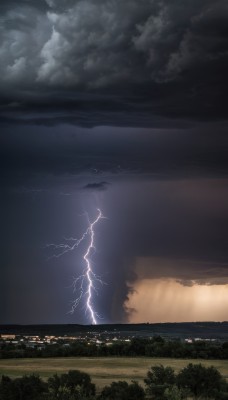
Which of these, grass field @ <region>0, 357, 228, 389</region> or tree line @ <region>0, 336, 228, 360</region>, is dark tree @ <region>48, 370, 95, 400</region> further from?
tree line @ <region>0, 336, 228, 360</region>

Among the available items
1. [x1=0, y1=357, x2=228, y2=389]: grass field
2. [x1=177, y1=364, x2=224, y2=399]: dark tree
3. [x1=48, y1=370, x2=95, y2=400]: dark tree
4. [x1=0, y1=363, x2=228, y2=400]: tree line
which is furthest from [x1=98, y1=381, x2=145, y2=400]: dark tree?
[x1=0, y1=357, x2=228, y2=389]: grass field

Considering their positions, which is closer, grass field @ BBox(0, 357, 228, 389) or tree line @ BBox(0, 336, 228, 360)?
grass field @ BBox(0, 357, 228, 389)

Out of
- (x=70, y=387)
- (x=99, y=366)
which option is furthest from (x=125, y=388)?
(x=99, y=366)

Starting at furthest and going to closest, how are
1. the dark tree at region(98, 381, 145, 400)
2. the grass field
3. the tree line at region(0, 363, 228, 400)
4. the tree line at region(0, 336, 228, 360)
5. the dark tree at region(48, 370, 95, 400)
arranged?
the tree line at region(0, 336, 228, 360)
the grass field
the dark tree at region(98, 381, 145, 400)
the tree line at region(0, 363, 228, 400)
the dark tree at region(48, 370, 95, 400)

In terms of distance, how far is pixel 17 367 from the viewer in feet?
285

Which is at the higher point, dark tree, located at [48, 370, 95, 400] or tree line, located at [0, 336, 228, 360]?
tree line, located at [0, 336, 228, 360]

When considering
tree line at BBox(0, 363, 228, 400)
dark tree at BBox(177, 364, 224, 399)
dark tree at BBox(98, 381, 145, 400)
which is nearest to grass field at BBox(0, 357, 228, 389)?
tree line at BBox(0, 363, 228, 400)

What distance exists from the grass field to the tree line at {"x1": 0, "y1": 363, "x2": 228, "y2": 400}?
1115 cm

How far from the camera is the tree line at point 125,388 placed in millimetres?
48344

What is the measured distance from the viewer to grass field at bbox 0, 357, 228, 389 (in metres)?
75.8

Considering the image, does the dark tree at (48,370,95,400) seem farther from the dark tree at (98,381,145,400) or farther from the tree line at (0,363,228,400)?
the dark tree at (98,381,145,400)

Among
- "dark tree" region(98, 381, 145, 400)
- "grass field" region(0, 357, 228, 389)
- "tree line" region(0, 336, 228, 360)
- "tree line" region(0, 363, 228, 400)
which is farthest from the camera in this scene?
"tree line" region(0, 336, 228, 360)

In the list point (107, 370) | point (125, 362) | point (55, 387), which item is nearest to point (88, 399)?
point (55, 387)

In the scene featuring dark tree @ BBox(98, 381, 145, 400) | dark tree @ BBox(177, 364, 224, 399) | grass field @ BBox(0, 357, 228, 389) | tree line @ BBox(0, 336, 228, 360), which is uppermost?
tree line @ BBox(0, 336, 228, 360)
